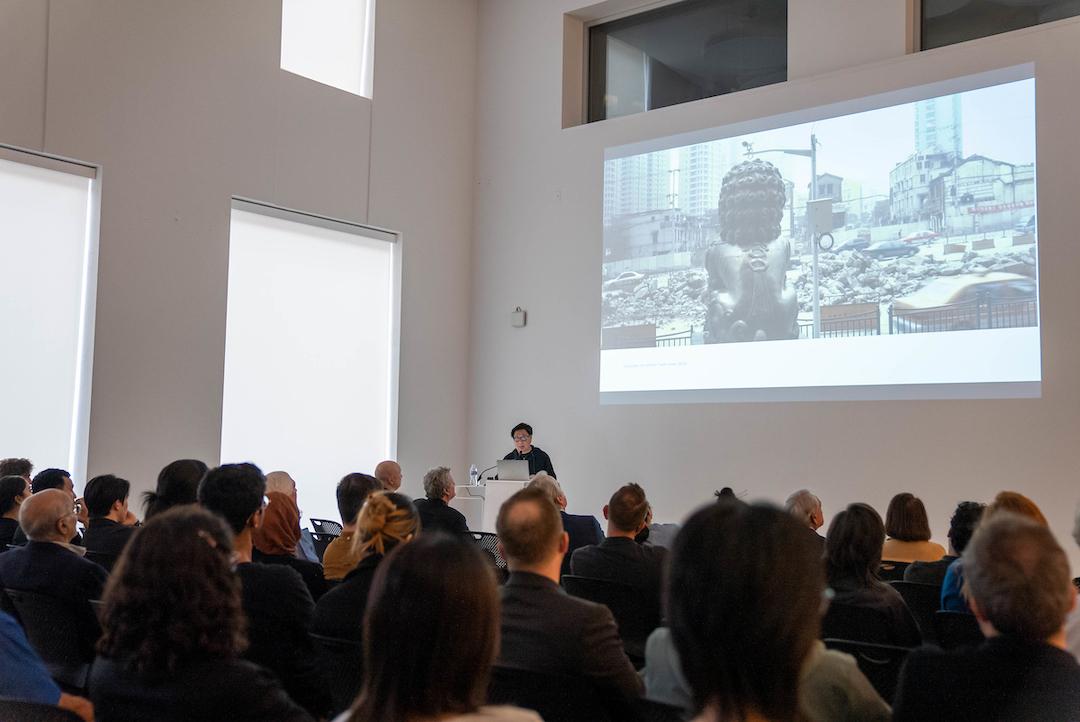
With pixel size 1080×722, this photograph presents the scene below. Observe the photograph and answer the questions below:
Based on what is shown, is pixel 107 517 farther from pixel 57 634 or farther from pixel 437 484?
pixel 437 484

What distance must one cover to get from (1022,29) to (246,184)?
5.49m

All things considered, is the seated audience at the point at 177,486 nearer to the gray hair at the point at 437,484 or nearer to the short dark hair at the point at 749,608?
the gray hair at the point at 437,484

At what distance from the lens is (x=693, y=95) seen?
8227 millimetres

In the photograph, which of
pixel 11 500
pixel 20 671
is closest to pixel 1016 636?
pixel 20 671

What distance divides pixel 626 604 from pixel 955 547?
4.02 ft

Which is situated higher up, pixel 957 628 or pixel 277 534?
pixel 277 534

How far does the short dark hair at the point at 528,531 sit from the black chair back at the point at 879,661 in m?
0.71

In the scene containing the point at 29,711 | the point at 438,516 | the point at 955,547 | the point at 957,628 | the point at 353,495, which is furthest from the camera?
the point at 438,516

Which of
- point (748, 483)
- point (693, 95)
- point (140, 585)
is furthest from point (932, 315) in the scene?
point (140, 585)

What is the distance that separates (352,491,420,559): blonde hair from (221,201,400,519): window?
5004 mm

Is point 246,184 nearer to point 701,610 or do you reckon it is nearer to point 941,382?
point 941,382

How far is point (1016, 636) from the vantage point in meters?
1.57

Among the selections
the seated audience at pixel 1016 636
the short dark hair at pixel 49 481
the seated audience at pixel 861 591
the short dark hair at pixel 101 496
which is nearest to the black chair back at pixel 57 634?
the short dark hair at pixel 101 496

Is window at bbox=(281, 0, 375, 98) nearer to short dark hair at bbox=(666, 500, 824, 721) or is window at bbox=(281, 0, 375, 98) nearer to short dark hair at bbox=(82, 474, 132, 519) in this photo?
short dark hair at bbox=(82, 474, 132, 519)
